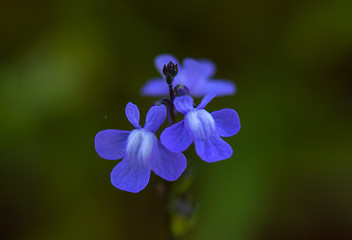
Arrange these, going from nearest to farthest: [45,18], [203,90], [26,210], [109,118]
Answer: [203,90] → [26,210] → [109,118] → [45,18]

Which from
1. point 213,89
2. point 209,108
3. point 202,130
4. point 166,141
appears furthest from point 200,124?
point 209,108

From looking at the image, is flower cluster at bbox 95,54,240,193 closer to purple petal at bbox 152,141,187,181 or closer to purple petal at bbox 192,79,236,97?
purple petal at bbox 152,141,187,181

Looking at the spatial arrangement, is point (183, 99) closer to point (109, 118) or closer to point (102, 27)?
point (109, 118)

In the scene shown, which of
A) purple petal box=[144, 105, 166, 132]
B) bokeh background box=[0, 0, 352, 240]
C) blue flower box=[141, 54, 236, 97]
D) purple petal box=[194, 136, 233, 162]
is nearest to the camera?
purple petal box=[194, 136, 233, 162]

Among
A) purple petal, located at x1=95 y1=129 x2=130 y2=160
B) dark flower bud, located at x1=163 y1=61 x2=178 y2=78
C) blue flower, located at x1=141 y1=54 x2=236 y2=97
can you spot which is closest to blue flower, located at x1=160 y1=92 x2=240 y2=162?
dark flower bud, located at x1=163 y1=61 x2=178 y2=78

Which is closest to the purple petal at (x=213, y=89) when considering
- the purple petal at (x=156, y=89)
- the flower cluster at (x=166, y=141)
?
the purple petal at (x=156, y=89)

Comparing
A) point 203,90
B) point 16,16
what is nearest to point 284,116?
point 203,90
